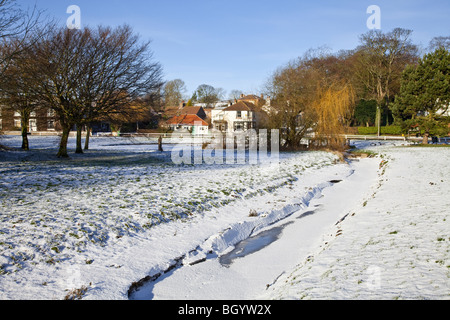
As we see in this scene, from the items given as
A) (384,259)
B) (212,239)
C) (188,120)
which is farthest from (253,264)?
(188,120)

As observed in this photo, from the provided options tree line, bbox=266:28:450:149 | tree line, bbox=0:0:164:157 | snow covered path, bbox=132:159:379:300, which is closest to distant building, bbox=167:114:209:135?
tree line, bbox=266:28:450:149

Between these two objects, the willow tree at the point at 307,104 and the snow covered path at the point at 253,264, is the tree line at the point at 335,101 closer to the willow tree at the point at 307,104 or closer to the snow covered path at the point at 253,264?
the willow tree at the point at 307,104

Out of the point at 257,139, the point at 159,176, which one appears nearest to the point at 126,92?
the point at 159,176

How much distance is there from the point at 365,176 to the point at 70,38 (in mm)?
20441

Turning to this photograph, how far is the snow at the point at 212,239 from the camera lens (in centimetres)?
609

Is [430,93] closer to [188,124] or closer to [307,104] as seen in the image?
[307,104]

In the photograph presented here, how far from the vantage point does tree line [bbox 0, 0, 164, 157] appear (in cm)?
1895

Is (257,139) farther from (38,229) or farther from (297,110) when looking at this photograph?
(38,229)

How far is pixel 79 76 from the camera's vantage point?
20.3 meters

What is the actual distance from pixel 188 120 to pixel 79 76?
201 feet

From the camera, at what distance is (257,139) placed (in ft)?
110

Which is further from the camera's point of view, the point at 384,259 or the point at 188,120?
the point at 188,120

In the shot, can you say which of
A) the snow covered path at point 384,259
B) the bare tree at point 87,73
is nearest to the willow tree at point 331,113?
the bare tree at point 87,73

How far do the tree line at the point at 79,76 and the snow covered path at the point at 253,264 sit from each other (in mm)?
14157
